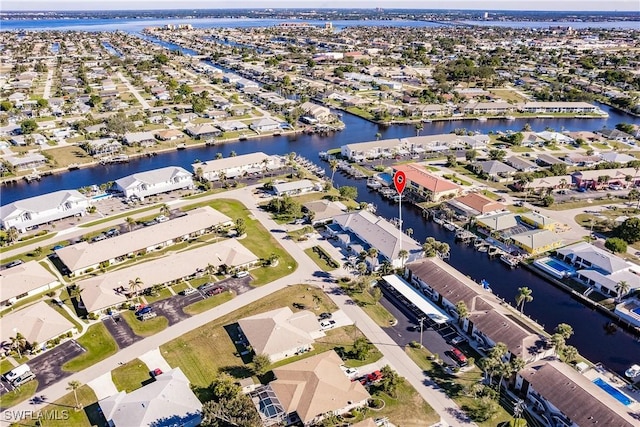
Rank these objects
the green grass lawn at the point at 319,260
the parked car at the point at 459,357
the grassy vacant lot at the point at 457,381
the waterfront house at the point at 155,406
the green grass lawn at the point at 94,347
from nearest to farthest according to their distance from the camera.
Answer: the waterfront house at the point at 155,406 < the grassy vacant lot at the point at 457,381 < the parked car at the point at 459,357 < the green grass lawn at the point at 94,347 < the green grass lawn at the point at 319,260

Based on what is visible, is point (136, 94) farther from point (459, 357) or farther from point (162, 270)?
point (459, 357)

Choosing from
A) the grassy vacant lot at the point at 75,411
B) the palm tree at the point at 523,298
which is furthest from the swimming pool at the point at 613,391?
the grassy vacant lot at the point at 75,411

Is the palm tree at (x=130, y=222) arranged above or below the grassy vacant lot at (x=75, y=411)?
above

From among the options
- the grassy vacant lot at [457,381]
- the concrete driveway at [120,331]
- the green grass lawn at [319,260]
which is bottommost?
the concrete driveway at [120,331]

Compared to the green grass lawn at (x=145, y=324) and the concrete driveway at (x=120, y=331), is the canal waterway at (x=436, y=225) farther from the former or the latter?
the concrete driveway at (x=120, y=331)

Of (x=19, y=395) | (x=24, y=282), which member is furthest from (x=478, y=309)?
(x=24, y=282)

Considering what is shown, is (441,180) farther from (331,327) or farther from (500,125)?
(500,125)

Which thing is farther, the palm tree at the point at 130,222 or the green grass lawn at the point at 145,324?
the palm tree at the point at 130,222

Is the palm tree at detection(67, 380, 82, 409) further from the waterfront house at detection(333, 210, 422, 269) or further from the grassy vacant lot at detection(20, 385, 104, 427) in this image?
the waterfront house at detection(333, 210, 422, 269)
